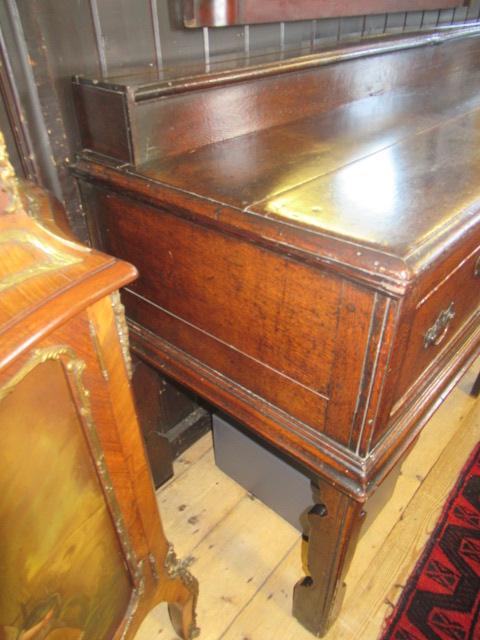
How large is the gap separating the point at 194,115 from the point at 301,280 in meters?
0.42

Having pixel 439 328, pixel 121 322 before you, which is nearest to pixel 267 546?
pixel 439 328

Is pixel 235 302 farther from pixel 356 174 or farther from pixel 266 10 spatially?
pixel 266 10

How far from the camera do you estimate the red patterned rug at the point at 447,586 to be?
1116mm

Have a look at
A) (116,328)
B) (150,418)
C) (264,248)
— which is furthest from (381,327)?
(150,418)

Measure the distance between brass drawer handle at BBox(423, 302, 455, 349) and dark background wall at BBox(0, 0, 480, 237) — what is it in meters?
0.67

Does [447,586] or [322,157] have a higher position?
[322,157]

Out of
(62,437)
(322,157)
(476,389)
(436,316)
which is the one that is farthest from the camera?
(476,389)

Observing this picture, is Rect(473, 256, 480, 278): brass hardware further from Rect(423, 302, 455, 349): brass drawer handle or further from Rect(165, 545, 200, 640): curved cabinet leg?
Rect(165, 545, 200, 640): curved cabinet leg

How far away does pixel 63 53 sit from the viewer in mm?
802

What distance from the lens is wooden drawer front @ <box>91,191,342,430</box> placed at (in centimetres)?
66

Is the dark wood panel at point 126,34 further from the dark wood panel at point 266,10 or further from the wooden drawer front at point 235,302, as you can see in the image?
the wooden drawer front at point 235,302

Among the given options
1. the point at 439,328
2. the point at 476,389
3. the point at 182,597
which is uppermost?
the point at 439,328

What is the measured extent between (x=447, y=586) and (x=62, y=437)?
3.66 ft

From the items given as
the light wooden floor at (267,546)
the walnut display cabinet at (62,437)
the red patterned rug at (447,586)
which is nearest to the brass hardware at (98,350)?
the walnut display cabinet at (62,437)
